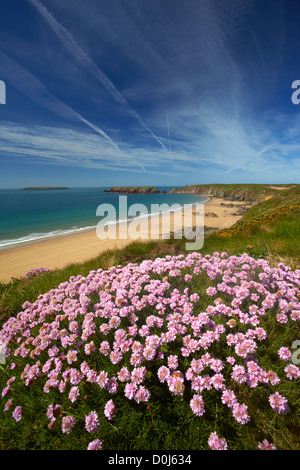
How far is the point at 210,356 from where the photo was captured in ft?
7.38

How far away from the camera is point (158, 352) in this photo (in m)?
2.39

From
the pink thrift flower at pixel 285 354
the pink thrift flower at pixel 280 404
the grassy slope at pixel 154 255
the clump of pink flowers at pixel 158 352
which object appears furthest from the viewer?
the grassy slope at pixel 154 255

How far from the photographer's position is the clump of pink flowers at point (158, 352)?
1.93 metres

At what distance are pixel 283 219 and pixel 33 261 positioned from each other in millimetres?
18052

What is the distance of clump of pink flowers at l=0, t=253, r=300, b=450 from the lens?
6.33 feet

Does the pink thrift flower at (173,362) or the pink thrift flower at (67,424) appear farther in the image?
the pink thrift flower at (173,362)

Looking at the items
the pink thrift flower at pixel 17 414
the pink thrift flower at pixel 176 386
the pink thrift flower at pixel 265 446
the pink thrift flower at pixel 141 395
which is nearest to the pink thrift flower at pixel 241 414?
the pink thrift flower at pixel 265 446

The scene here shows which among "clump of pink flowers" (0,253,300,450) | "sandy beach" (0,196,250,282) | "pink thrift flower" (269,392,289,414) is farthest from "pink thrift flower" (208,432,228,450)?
"sandy beach" (0,196,250,282)

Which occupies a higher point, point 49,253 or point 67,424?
point 67,424

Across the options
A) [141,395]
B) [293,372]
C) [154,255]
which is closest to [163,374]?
[141,395]

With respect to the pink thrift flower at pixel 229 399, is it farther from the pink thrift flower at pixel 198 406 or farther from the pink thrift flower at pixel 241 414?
the pink thrift flower at pixel 198 406

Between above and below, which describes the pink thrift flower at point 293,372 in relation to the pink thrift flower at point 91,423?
above

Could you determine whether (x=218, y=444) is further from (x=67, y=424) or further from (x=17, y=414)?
(x=17, y=414)
